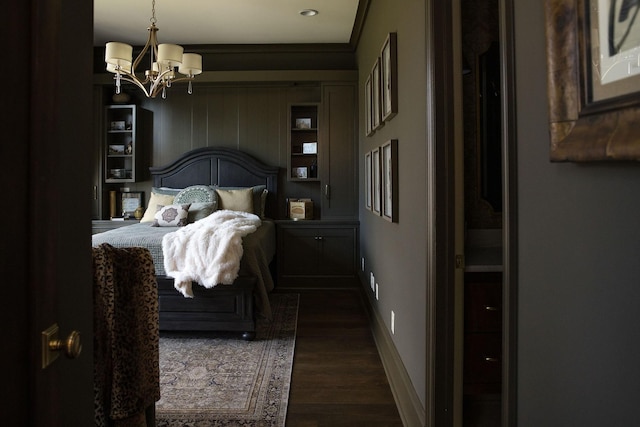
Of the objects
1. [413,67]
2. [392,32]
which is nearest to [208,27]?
[392,32]

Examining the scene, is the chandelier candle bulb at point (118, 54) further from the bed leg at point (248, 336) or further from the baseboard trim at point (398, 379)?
the baseboard trim at point (398, 379)

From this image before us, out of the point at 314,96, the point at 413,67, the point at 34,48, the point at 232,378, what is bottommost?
the point at 232,378

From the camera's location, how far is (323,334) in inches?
139

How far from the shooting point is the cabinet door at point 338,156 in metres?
5.18

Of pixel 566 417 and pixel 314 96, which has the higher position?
pixel 314 96

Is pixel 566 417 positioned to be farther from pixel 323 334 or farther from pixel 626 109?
pixel 323 334

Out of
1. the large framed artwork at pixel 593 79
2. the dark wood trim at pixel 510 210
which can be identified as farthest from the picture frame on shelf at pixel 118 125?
the large framed artwork at pixel 593 79

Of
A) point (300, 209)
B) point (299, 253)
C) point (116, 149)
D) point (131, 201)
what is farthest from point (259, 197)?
point (116, 149)

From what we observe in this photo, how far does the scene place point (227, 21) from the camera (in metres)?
4.60

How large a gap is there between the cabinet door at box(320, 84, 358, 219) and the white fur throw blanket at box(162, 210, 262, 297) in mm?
2056

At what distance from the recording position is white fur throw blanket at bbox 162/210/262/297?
10.3 feet

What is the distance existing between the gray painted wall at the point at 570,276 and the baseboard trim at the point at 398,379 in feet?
4.07

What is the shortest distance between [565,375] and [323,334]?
2903mm

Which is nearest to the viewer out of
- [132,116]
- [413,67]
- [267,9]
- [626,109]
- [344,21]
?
[626,109]
